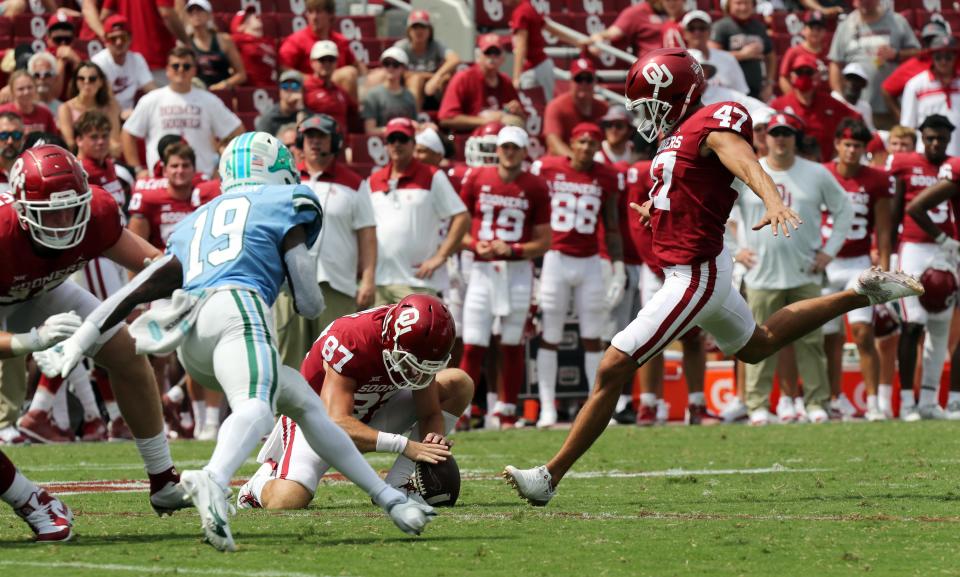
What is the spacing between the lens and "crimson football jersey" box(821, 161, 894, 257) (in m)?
11.7

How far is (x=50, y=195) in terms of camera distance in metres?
5.41

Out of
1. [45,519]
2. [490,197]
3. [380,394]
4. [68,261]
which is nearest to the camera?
[45,519]

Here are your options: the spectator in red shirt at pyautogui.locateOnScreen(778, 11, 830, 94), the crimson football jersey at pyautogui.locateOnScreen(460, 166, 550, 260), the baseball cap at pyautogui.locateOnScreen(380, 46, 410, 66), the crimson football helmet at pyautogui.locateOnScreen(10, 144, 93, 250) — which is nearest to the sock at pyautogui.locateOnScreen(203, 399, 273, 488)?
the crimson football helmet at pyautogui.locateOnScreen(10, 144, 93, 250)

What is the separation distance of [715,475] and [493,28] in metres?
8.86

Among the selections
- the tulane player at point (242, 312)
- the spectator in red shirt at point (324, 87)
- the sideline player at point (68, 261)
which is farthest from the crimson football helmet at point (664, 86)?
the spectator in red shirt at point (324, 87)

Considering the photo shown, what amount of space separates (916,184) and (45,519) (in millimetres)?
8018

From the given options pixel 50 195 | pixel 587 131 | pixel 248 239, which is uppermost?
pixel 50 195

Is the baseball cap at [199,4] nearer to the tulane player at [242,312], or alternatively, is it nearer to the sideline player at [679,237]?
A: the sideline player at [679,237]

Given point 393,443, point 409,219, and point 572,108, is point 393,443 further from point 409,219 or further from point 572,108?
point 572,108

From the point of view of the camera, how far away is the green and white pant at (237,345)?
4.98 meters

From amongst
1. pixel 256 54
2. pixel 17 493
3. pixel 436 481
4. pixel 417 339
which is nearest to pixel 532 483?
pixel 436 481

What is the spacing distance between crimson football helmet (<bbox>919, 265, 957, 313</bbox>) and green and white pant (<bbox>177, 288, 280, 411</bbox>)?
7.28 metres

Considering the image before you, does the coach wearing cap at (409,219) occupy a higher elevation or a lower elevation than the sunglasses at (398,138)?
lower

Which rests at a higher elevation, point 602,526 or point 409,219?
point 602,526
